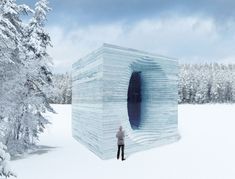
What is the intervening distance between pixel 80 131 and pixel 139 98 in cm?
499

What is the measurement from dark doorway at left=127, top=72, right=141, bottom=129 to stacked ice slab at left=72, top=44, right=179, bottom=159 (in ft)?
0.83

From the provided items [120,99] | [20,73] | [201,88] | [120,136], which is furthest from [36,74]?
[201,88]

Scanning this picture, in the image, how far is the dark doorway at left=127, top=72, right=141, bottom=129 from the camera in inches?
772

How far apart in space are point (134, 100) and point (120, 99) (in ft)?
9.10

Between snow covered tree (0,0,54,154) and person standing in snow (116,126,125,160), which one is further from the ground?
snow covered tree (0,0,54,154)

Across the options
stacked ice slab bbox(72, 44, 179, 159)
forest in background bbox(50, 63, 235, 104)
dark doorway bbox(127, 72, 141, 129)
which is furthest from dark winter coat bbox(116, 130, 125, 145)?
forest in background bbox(50, 63, 235, 104)

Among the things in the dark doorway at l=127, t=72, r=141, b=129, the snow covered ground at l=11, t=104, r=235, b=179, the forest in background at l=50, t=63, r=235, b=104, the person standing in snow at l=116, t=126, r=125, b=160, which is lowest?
the snow covered ground at l=11, t=104, r=235, b=179

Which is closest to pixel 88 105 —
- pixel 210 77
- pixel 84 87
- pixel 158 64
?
pixel 84 87

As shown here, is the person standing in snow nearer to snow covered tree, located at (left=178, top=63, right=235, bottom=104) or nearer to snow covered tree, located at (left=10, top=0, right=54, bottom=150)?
snow covered tree, located at (left=10, top=0, right=54, bottom=150)

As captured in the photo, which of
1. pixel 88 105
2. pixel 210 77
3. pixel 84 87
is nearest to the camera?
pixel 88 105

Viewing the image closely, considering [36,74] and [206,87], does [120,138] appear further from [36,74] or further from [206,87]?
[206,87]

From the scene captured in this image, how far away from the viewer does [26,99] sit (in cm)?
1730

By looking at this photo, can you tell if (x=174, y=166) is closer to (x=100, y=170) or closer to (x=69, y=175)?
(x=100, y=170)

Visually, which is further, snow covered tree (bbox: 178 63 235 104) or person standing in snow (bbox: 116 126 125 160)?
snow covered tree (bbox: 178 63 235 104)
